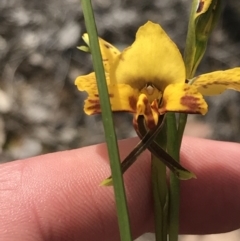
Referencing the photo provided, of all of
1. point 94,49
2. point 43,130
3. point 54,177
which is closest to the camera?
point 94,49

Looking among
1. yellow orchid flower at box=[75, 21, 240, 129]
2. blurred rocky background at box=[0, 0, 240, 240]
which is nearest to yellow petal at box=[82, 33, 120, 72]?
yellow orchid flower at box=[75, 21, 240, 129]

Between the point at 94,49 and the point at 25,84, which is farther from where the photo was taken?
the point at 25,84

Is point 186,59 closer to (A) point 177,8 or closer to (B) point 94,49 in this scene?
(B) point 94,49

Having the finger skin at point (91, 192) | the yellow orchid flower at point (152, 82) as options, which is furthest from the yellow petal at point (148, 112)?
the finger skin at point (91, 192)

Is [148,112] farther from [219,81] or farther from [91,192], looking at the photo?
[91,192]

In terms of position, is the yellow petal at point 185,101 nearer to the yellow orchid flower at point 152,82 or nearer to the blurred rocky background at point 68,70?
the yellow orchid flower at point 152,82

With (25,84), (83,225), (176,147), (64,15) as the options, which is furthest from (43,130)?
(176,147)

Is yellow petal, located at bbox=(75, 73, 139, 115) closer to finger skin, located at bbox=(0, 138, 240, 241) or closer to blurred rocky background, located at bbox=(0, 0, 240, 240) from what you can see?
finger skin, located at bbox=(0, 138, 240, 241)

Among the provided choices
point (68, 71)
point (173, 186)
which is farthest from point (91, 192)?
point (68, 71)
